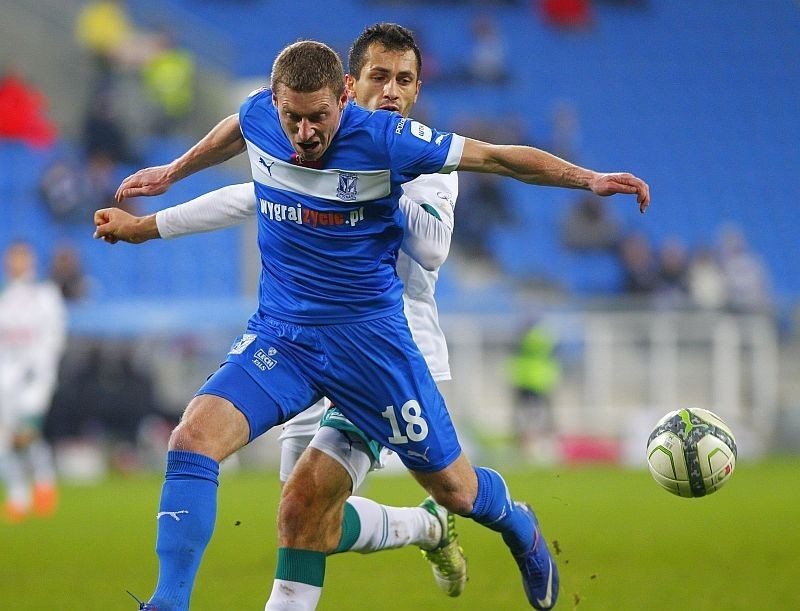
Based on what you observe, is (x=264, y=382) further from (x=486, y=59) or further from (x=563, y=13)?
(x=563, y=13)

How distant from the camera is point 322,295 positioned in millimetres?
4633

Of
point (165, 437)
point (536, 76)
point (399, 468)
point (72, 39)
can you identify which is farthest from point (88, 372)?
point (536, 76)

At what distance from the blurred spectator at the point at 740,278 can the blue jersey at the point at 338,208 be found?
14.0m

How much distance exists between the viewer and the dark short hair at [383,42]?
5328mm

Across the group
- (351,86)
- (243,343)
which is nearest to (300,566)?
(243,343)

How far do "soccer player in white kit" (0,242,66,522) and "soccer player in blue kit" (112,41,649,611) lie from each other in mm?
7554

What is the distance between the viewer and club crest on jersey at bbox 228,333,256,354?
4.64 metres

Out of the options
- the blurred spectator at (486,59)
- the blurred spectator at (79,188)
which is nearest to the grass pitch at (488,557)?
the blurred spectator at (79,188)

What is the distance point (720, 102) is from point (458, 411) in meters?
8.78

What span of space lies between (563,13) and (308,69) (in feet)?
65.5

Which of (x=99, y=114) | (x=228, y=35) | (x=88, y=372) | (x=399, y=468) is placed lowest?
(x=399, y=468)

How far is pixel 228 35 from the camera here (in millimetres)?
23188

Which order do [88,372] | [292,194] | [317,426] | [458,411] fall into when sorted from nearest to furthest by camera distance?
[292,194] < [317,426] < [88,372] < [458,411]

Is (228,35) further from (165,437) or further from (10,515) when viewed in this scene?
(10,515)
